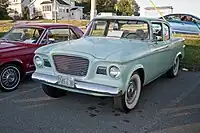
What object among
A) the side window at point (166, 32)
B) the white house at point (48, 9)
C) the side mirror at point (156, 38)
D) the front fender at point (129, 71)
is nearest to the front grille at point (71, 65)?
the front fender at point (129, 71)

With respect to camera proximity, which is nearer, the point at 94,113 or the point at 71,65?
the point at 71,65

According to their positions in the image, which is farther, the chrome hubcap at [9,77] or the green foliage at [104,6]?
the green foliage at [104,6]

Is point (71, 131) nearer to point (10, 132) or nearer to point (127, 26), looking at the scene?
point (10, 132)

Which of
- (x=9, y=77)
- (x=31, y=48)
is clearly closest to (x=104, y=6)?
(x=31, y=48)

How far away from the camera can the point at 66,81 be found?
4.32m

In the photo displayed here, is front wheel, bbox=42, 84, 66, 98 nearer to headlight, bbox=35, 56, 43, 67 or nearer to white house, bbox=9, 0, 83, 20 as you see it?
headlight, bbox=35, 56, 43, 67

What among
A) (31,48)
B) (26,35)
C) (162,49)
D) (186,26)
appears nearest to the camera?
(162,49)

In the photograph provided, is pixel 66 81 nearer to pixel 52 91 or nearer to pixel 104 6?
pixel 52 91

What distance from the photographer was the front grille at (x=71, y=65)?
4.21 meters

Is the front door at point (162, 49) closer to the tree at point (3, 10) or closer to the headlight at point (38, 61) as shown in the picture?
the headlight at point (38, 61)

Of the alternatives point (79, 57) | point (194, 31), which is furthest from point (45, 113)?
point (194, 31)

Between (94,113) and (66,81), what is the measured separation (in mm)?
743

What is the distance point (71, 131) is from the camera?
3785 mm

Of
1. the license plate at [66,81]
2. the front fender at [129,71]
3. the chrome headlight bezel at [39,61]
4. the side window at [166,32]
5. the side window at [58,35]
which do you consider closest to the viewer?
the front fender at [129,71]
